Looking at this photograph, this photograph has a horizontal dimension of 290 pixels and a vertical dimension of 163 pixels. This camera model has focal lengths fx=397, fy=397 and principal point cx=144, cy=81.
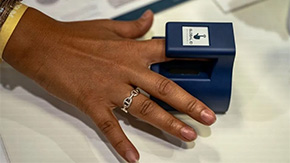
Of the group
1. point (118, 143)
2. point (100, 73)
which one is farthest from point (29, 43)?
point (118, 143)

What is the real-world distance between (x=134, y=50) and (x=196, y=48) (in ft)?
0.40

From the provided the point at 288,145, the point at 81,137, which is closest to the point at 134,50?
the point at 81,137

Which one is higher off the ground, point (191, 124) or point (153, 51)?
point (153, 51)

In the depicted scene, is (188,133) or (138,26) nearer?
(188,133)

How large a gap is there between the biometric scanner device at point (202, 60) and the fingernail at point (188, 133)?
7cm

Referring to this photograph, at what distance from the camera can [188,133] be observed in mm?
650

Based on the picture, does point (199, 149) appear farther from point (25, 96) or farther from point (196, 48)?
point (25, 96)

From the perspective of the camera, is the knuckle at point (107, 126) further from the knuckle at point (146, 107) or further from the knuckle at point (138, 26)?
the knuckle at point (138, 26)

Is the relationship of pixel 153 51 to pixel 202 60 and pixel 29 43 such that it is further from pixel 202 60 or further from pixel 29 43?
pixel 29 43

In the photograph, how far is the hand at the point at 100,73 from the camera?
2.15 feet

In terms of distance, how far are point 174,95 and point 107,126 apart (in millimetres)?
124

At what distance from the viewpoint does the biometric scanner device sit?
0.63 m

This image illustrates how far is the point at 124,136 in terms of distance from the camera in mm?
657

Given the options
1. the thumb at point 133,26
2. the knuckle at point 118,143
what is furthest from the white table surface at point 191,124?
the thumb at point 133,26
